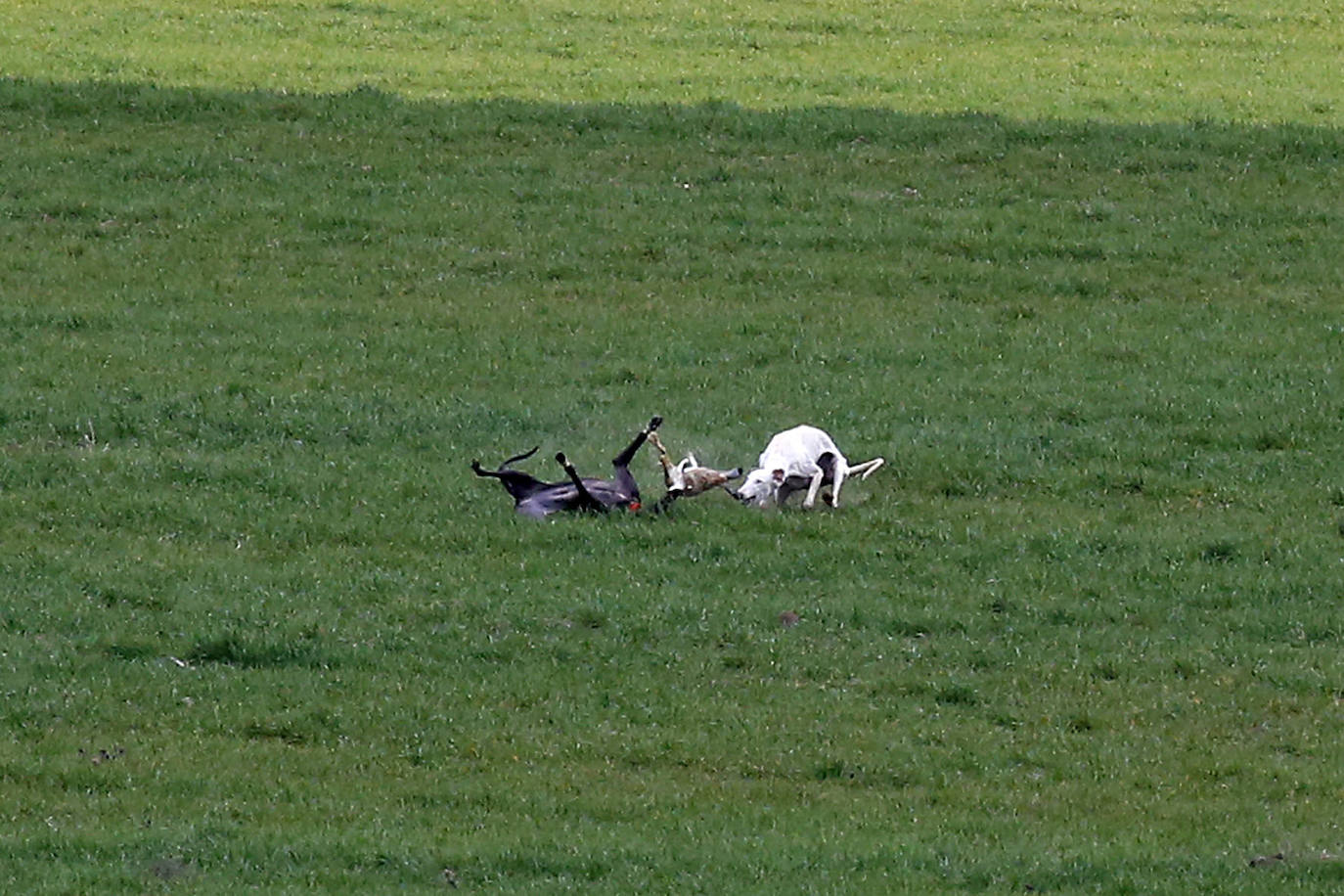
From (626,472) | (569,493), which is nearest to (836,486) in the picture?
(626,472)

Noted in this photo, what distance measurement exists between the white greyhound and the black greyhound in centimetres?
100

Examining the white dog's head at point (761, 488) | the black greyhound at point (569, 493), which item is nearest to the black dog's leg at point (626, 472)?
the black greyhound at point (569, 493)

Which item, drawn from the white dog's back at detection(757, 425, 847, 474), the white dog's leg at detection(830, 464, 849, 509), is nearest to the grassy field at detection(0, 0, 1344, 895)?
the white dog's leg at detection(830, 464, 849, 509)

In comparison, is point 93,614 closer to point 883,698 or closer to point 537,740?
point 537,740

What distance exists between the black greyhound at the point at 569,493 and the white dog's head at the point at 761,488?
2.99 ft

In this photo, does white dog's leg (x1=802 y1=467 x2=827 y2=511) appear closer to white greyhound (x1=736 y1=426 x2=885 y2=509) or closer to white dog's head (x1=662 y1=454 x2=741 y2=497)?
white greyhound (x1=736 y1=426 x2=885 y2=509)

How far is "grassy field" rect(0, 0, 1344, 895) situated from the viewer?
1090cm

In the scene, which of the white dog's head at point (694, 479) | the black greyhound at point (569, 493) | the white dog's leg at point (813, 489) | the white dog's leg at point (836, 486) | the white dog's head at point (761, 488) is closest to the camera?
the black greyhound at point (569, 493)

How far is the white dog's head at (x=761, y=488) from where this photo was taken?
16594mm

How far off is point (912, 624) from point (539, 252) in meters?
12.4

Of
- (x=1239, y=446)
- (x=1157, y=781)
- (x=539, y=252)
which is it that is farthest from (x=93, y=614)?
(x=539, y=252)

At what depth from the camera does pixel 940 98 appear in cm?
3228

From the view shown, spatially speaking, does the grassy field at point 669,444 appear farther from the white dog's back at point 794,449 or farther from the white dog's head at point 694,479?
the white dog's back at point 794,449

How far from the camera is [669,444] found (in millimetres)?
18344
